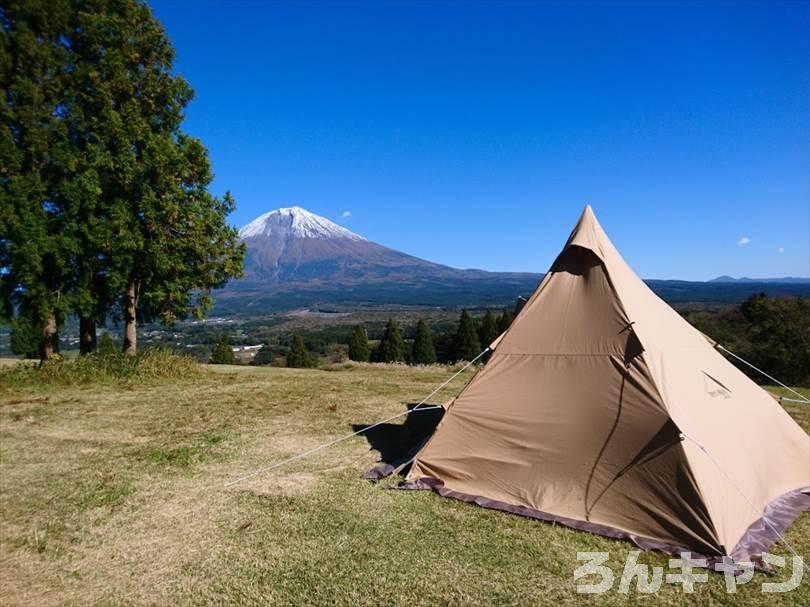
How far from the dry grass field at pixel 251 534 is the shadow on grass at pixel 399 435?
248mm

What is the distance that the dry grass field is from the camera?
158 inches

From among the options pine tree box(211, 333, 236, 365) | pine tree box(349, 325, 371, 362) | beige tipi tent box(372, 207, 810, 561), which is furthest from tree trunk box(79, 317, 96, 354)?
pine tree box(349, 325, 371, 362)

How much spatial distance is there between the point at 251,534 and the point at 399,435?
3854 millimetres

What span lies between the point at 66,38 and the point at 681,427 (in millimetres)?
17964

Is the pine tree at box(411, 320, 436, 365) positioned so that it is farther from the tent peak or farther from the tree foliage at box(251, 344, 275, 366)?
the tent peak

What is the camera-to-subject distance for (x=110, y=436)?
846 centimetres

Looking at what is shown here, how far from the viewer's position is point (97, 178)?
1341cm

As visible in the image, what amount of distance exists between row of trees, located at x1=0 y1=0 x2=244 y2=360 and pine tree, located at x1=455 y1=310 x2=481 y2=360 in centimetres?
3313

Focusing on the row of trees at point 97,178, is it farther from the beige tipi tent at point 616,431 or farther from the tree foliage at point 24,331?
the beige tipi tent at point 616,431

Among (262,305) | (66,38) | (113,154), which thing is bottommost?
(262,305)

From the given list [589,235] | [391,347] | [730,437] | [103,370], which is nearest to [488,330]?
[391,347]

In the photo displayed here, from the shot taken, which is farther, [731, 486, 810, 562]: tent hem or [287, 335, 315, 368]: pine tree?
[287, 335, 315, 368]: pine tree

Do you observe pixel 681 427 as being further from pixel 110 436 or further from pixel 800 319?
pixel 800 319

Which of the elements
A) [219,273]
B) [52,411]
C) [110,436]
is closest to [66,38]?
[219,273]
